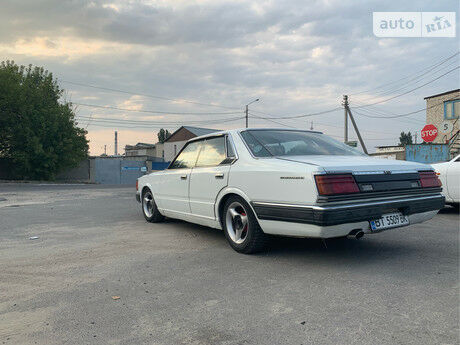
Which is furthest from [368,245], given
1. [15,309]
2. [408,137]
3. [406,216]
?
[408,137]

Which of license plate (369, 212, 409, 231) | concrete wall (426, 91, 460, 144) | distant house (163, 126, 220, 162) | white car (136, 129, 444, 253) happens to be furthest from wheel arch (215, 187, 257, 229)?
distant house (163, 126, 220, 162)

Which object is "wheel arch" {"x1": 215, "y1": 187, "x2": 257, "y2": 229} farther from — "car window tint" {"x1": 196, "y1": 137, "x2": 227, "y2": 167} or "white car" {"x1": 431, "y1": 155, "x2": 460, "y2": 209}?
"white car" {"x1": 431, "y1": 155, "x2": 460, "y2": 209}

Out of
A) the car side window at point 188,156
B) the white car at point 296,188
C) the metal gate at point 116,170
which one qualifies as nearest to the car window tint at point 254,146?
the white car at point 296,188

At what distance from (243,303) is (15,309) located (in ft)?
5.67

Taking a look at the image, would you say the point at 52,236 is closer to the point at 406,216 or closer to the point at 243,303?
the point at 243,303

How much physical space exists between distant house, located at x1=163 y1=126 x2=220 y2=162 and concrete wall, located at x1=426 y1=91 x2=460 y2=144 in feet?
108

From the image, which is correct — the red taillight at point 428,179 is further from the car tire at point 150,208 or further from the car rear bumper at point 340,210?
the car tire at point 150,208

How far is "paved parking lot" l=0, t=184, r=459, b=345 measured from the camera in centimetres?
226

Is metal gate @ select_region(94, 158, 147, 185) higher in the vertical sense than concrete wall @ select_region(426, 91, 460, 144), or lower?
lower

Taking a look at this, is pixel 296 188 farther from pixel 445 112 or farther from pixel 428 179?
pixel 445 112

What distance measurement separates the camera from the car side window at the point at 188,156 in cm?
529

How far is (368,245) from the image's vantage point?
452 cm

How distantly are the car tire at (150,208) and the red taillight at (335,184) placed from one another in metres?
3.84

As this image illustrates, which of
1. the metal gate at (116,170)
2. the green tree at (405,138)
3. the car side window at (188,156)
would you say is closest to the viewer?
the car side window at (188,156)
